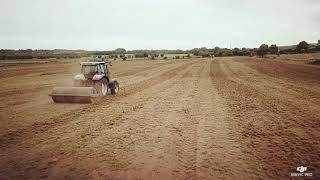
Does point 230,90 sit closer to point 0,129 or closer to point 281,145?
point 281,145

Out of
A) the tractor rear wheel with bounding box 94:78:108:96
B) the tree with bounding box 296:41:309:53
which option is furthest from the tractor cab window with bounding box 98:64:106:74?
the tree with bounding box 296:41:309:53

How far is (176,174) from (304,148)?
11.6 feet

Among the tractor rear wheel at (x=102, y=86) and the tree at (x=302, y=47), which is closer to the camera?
the tractor rear wheel at (x=102, y=86)

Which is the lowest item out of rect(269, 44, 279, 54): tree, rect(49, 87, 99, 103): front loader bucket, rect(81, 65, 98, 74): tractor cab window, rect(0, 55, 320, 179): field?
rect(0, 55, 320, 179): field

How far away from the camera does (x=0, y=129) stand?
9242mm

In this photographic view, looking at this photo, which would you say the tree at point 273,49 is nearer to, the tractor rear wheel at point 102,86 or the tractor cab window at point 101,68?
the tractor cab window at point 101,68

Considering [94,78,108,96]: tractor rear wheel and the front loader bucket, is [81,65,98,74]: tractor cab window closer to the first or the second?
[94,78,108,96]: tractor rear wheel

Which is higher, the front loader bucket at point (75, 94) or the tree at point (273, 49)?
the tree at point (273, 49)

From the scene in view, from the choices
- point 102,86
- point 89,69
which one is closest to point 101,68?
point 89,69

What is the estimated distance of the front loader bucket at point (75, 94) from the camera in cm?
1280

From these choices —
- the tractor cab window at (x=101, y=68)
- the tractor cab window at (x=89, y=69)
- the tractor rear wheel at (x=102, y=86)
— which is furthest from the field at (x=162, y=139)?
the tractor cab window at (x=89, y=69)

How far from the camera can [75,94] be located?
12.9m

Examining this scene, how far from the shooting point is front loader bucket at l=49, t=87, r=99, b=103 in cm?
1280

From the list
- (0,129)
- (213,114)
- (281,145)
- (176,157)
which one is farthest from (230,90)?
(0,129)
